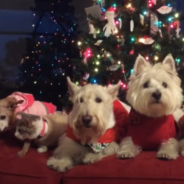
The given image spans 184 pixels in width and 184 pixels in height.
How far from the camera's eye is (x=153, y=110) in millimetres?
2070

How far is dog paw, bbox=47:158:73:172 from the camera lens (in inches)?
80.6

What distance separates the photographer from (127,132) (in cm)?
228

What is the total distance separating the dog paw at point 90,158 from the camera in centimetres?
206

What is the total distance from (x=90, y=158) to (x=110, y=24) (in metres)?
1.53

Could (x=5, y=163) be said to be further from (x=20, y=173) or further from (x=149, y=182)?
(x=149, y=182)

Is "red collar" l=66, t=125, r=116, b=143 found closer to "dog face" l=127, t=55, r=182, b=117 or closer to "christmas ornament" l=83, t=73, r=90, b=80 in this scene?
"dog face" l=127, t=55, r=182, b=117

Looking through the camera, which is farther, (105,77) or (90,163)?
(105,77)

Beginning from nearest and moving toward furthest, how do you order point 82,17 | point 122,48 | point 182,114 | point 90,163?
point 90,163, point 182,114, point 122,48, point 82,17

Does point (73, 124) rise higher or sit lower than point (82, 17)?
lower

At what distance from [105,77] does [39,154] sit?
1259mm

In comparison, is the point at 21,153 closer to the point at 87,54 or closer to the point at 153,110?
the point at 153,110

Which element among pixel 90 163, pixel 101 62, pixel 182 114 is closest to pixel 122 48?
pixel 101 62

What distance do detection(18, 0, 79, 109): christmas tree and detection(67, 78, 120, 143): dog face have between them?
2.36 meters

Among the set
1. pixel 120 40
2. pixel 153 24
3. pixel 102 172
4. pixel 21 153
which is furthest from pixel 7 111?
pixel 153 24
